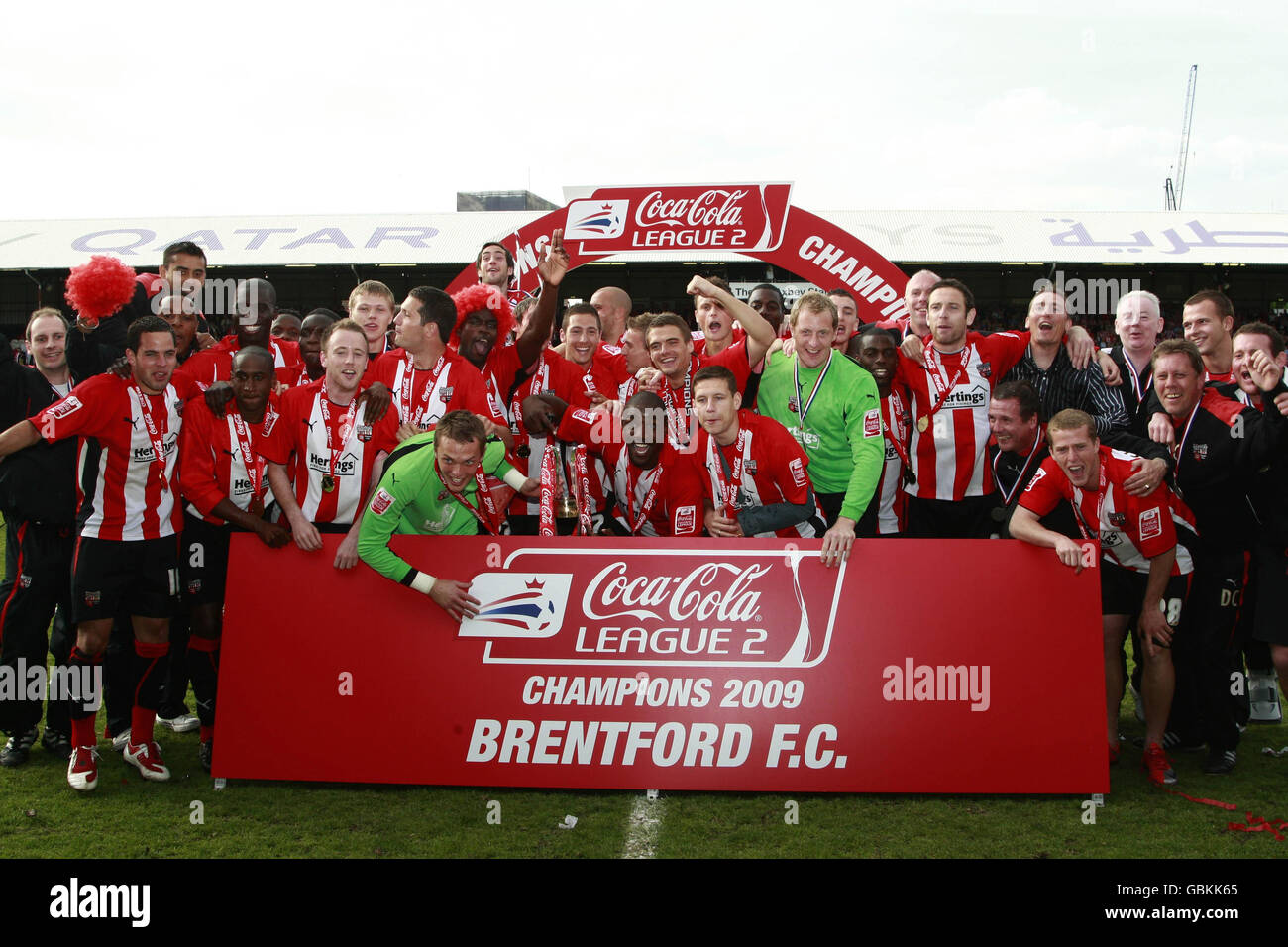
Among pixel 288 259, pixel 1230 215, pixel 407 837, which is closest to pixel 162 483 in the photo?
pixel 407 837

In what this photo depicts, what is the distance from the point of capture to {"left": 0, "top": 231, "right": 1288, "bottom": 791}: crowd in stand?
4.84 meters

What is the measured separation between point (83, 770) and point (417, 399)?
8.40 feet

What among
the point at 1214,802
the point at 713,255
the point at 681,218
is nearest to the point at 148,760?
the point at 1214,802

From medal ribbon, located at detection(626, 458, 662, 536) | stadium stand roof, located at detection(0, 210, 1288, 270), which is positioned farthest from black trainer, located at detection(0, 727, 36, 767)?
stadium stand roof, located at detection(0, 210, 1288, 270)

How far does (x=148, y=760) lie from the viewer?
16.2 feet

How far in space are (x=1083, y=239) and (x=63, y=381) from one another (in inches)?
1120

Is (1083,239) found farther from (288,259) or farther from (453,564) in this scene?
(453,564)

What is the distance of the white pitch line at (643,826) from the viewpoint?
402cm

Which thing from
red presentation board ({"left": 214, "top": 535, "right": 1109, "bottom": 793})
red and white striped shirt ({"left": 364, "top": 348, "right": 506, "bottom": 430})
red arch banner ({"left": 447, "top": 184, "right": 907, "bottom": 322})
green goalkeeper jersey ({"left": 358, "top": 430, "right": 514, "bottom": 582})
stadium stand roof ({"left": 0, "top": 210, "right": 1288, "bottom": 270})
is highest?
stadium stand roof ({"left": 0, "top": 210, "right": 1288, "bottom": 270})

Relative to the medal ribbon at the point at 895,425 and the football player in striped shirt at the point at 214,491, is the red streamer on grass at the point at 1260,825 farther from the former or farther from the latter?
the football player in striped shirt at the point at 214,491

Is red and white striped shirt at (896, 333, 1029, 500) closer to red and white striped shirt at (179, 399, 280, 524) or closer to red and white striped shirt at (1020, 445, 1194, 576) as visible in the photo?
red and white striped shirt at (1020, 445, 1194, 576)

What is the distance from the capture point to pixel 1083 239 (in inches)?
1105

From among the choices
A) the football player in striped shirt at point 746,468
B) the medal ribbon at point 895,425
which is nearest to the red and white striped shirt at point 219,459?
the football player in striped shirt at point 746,468

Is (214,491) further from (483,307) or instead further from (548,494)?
(483,307)
